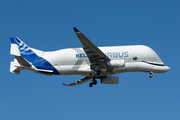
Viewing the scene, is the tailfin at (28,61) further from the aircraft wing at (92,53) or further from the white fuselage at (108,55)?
the aircraft wing at (92,53)

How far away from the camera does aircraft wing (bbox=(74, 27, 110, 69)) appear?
48.7 metres

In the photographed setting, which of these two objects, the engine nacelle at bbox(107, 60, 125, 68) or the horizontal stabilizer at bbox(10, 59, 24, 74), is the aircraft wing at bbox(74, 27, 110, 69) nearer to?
the engine nacelle at bbox(107, 60, 125, 68)

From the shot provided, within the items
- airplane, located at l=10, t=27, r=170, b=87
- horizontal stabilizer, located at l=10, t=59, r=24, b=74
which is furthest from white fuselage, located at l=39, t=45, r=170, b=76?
horizontal stabilizer, located at l=10, t=59, r=24, b=74

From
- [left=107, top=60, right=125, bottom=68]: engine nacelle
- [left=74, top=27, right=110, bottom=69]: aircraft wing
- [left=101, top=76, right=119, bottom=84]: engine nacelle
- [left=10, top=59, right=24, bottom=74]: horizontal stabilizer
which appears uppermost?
[left=74, top=27, right=110, bottom=69]: aircraft wing

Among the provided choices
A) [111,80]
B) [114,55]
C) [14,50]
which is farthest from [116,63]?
[14,50]

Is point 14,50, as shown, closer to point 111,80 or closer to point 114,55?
point 114,55

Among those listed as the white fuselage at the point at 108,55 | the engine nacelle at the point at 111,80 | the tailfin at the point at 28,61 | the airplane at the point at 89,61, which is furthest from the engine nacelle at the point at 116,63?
the tailfin at the point at 28,61

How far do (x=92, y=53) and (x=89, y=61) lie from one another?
3.52 metres

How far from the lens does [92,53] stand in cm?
5266

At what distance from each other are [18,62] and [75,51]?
390 inches

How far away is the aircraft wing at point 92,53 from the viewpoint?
48675 mm

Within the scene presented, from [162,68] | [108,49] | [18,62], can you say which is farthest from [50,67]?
[162,68]

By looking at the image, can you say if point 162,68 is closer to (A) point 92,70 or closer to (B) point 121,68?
(B) point 121,68

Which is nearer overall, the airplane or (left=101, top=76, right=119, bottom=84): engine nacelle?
the airplane
